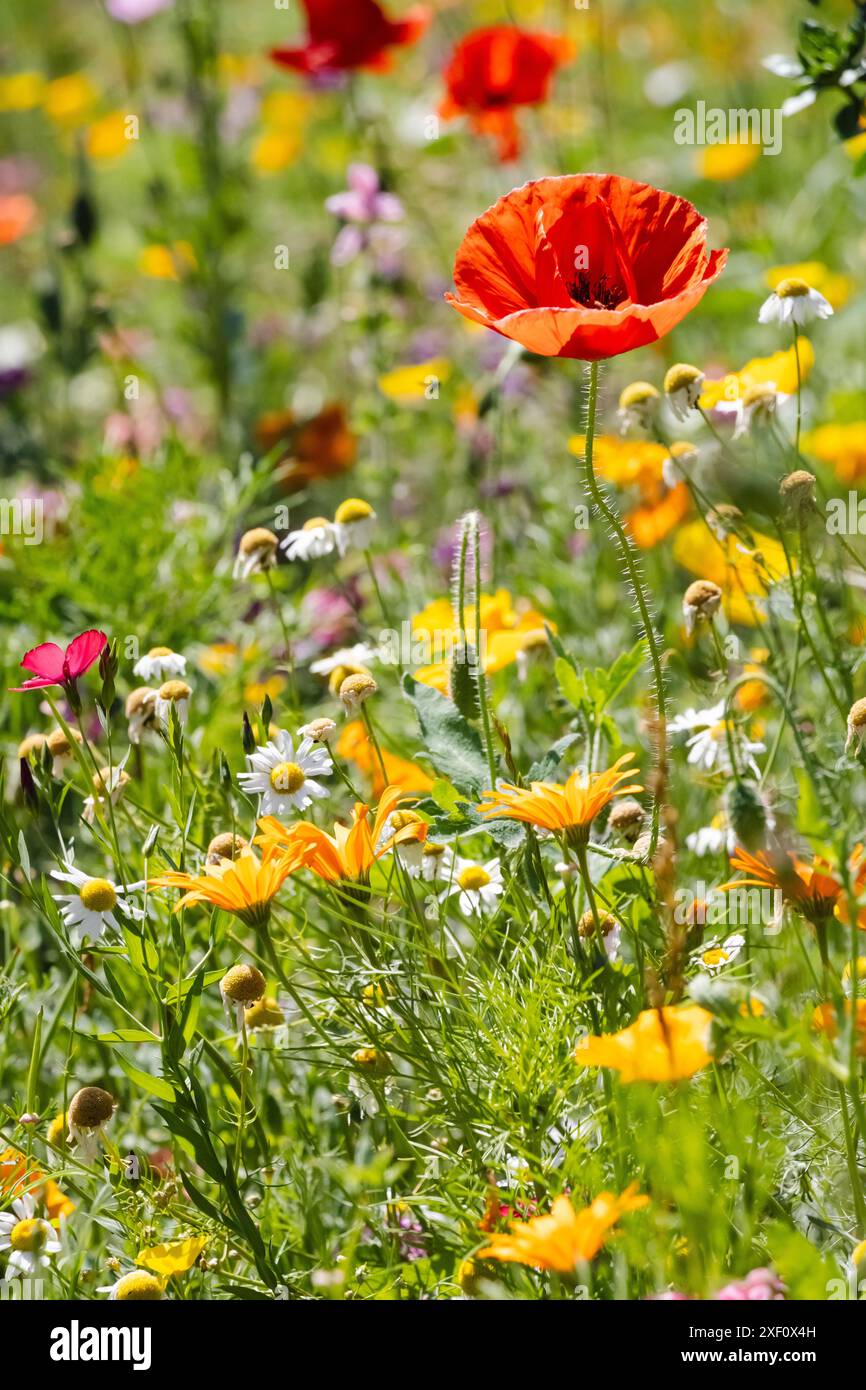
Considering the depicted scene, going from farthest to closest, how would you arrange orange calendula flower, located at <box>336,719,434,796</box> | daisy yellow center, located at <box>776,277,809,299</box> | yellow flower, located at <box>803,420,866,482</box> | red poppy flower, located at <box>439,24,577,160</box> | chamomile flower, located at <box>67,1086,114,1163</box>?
red poppy flower, located at <box>439,24,577,160</box> < yellow flower, located at <box>803,420,866,482</box> < orange calendula flower, located at <box>336,719,434,796</box> < daisy yellow center, located at <box>776,277,809,299</box> < chamomile flower, located at <box>67,1086,114,1163</box>

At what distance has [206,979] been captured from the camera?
1.05 metres

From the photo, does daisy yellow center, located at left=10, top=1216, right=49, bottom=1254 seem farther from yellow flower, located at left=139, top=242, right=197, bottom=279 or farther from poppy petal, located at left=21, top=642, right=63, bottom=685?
yellow flower, located at left=139, top=242, right=197, bottom=279

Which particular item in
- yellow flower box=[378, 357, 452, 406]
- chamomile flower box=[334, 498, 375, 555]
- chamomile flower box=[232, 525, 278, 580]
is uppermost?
yellow flower box=[378, 357, 452, 406]

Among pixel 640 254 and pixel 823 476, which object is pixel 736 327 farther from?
pixel 640 254

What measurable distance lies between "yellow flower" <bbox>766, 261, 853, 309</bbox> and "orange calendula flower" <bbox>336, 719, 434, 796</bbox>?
0.91 meters

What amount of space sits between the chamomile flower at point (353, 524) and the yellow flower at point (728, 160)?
1.69 m

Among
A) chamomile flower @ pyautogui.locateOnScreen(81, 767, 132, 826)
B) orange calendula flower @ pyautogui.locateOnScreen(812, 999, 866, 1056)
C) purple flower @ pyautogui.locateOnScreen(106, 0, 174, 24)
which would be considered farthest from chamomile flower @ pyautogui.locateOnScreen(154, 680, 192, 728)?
purple flower @ pyautogui.locateOnScreen(106, 0, 174, 24)

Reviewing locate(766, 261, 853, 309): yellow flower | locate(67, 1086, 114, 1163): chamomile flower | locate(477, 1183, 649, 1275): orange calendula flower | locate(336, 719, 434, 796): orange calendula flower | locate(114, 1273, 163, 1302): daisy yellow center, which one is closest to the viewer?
locate(477, 1183, 649, 1275): orange calendula flower

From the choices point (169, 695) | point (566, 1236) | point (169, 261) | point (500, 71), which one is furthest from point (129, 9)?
point (566, 1236)

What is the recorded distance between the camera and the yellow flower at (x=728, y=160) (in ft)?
9.09

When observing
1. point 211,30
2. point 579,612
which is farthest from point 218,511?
point 211,30

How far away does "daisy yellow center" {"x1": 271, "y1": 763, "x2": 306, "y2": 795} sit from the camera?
1.07 metres

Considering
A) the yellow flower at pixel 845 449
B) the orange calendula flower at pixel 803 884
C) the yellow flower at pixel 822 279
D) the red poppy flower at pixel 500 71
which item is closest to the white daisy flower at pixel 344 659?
the orange calendula flower at pixel 803 884

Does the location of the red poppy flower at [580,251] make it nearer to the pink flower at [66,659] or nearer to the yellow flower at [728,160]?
the pink flower at [66,659]
